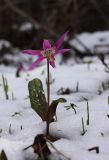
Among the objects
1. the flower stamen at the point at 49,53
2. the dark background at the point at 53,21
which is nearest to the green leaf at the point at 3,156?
the flower stamen at the point at 49,53

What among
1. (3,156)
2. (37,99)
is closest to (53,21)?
(37,99)

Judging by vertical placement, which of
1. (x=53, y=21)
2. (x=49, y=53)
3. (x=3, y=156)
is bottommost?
(x=3, y=156)

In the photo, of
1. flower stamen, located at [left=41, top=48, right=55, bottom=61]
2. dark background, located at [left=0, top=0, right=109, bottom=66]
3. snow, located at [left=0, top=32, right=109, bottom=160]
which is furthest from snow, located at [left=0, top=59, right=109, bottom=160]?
dark background, located at [left=0, top=0, right=109, bottom=66]

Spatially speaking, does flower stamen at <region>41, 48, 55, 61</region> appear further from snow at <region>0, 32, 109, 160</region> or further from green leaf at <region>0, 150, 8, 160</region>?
green leaf at <region>0, 150, 8, 160</region>

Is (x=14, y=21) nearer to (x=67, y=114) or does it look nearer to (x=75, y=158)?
(x=67, y=114)

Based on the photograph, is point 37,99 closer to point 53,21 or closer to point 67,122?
point 67,122
